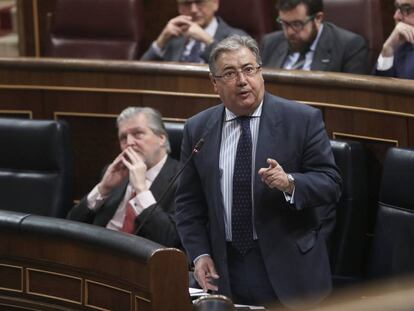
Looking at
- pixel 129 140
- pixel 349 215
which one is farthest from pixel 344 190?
pixel 129 140

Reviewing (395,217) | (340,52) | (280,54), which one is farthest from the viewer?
(280,54)

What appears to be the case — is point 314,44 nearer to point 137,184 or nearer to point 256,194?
point 137,184

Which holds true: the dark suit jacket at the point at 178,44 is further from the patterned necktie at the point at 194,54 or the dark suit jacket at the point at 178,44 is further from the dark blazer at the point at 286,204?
the dark blazer at the point at 286,204

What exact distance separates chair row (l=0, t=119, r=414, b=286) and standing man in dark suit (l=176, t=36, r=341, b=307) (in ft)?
0.60

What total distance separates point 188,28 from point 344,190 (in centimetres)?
69

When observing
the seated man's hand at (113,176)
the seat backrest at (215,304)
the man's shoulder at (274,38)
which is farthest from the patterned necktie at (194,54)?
the seat backrest at (215,304)

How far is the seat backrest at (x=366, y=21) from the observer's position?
185 centimetres

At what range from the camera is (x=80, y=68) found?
1.86 metres

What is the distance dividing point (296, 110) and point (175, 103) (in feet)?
2.00

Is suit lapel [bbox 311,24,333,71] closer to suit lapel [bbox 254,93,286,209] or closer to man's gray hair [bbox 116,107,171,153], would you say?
man's gray hair [bbox 116,107,171,153]

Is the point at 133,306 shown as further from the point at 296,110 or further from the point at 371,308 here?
the point at 371,308

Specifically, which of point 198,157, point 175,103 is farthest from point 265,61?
point 198,157

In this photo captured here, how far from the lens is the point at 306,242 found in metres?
1.15

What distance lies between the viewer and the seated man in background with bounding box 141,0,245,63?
196cm
